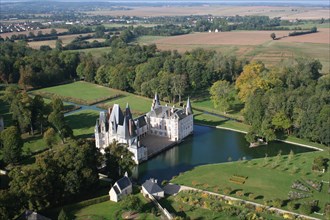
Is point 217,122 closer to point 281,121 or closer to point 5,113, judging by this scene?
point 281,121

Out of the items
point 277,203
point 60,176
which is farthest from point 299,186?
point 60,176

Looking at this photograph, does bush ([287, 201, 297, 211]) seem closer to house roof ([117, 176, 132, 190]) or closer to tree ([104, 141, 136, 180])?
house roof ([117, 176, 132, 190])

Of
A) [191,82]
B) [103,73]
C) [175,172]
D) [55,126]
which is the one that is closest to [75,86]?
[103,73]

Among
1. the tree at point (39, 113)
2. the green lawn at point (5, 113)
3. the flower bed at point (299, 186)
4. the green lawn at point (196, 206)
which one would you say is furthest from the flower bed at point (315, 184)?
the green lawn at point (5, 113)

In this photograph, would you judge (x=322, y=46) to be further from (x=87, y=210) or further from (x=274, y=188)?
(x=87, y=210)

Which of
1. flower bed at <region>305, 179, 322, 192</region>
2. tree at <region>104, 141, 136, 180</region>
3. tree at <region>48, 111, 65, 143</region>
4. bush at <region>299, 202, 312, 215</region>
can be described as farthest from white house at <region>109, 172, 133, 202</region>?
tree at <region>48, 111, 65, 143</region>

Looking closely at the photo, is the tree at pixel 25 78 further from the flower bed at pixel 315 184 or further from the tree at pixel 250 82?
the flower bed at pixel 315 184

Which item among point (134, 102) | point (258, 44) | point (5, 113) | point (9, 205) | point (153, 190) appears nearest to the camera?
point (9, 205)
